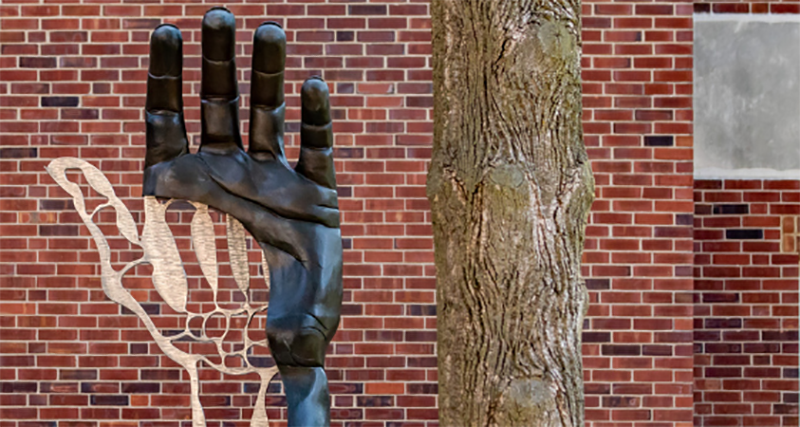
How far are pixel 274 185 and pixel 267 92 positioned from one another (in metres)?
0.26

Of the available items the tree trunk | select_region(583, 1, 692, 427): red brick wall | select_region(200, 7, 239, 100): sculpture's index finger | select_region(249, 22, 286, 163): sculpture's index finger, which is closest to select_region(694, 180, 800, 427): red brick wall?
select_region(583, 1, 692, 427): red brick wall

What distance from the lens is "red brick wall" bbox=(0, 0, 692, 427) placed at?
4082 mm

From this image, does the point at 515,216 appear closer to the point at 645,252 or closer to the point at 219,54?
the point at 219,54

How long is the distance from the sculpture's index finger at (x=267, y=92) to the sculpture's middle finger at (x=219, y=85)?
0.19 feet

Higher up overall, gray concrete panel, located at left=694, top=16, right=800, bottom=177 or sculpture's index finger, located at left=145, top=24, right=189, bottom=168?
gray concrete panel, located at left=694, top=16, right=800, bottom=177

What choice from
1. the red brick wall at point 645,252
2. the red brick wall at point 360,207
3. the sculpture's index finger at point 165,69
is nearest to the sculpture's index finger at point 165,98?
the sculpture's index finger at point 165,69

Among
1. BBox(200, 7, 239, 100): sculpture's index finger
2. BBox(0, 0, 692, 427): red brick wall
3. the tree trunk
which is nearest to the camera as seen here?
the tree trunk

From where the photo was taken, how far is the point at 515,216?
1.95 metres

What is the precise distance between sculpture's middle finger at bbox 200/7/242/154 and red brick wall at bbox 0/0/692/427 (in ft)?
5.87

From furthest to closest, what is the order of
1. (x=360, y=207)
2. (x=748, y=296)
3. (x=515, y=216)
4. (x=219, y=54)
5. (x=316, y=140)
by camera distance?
1. (x=748, y=296)
2. (x=360, y=207)
3. (x=316, y=140)
4. (x=219, y=54)
5. (x=515, y=216)

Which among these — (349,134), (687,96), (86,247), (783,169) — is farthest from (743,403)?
(86,247)

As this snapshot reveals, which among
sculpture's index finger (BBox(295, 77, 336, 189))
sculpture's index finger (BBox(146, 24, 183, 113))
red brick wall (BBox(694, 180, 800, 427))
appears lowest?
red brick wall (BBox(694, 180, 800, 427))

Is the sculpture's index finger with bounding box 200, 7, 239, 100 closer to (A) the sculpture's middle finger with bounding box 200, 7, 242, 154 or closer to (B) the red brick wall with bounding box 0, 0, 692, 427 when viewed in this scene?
(A) the sculpture's middle finger with bounding box 200, 7, 242, 154

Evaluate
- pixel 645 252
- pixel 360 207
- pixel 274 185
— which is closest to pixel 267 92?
pixel 274 185
